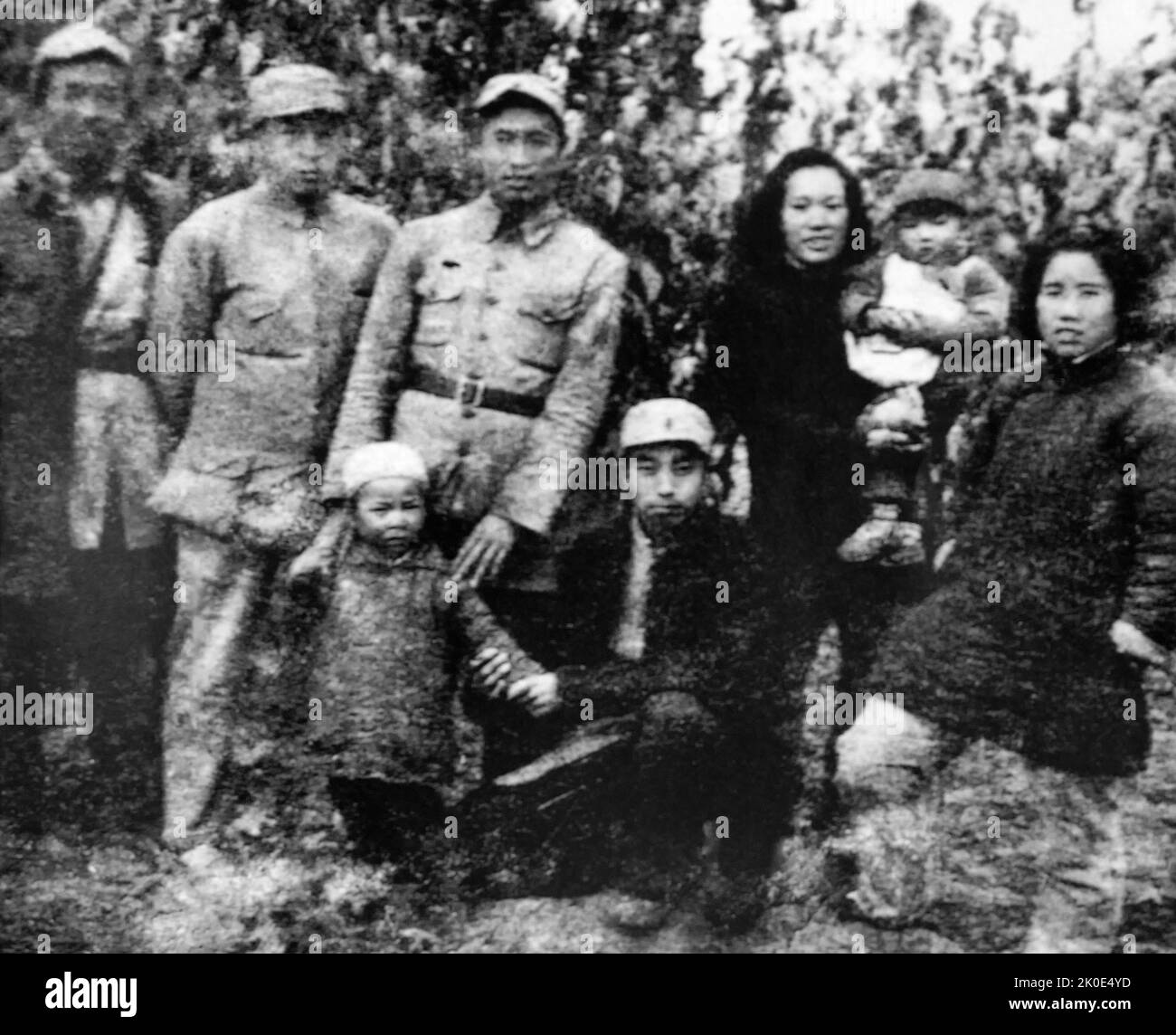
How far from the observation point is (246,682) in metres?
4.59

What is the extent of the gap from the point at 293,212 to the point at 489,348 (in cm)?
84

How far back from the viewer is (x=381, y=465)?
14.7ft

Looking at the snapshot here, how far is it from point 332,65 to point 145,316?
1104mm

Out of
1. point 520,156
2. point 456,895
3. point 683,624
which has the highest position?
point 520,156

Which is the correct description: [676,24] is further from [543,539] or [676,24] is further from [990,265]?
[543,539]

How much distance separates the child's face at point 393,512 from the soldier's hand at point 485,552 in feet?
0.59

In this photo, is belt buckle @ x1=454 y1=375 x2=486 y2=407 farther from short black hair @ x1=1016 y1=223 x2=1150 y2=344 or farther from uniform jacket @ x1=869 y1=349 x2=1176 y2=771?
short black hair @ x1=1016 y1=223 x2=1150 y2=344

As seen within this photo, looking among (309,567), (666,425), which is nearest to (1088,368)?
(666,425)

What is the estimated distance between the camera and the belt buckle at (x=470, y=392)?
4.58 metres

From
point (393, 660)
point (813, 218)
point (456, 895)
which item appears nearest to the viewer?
point (393, 660)

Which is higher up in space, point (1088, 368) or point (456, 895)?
point (1088, 368)

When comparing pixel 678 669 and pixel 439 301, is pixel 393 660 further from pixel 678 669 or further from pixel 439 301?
pixel 439 301

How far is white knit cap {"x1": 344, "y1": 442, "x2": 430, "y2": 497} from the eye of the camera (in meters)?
4.48
